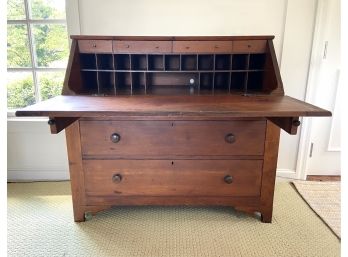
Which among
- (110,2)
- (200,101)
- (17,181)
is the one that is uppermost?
(110,2)

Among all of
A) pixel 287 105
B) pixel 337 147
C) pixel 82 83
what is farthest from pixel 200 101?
pixel 337 147

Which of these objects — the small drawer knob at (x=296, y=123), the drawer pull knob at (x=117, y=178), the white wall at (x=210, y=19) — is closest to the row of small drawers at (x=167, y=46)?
the white wall at (x=210, y=19)

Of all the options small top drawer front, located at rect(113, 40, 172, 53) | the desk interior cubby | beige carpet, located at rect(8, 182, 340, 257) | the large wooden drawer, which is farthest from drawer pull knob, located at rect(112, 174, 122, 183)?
small top drawer front, located at rect(113, 40, 172, 53)

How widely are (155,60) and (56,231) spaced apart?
1.27 metres

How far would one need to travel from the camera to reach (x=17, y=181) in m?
2.04

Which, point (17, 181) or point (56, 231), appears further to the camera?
point (17, 181)

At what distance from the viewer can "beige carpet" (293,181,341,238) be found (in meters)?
1.54

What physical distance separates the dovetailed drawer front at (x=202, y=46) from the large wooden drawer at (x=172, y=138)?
0.51m

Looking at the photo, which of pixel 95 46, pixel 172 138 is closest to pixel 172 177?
pixel 172 138

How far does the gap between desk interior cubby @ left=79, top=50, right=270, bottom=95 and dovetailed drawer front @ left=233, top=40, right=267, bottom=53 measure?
46 millimetres

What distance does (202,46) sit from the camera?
1.56 meters

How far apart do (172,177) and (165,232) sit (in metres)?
0.33

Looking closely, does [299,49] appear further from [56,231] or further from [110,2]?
[56,231]

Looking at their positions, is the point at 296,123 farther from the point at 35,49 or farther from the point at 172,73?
the point at 35,49
